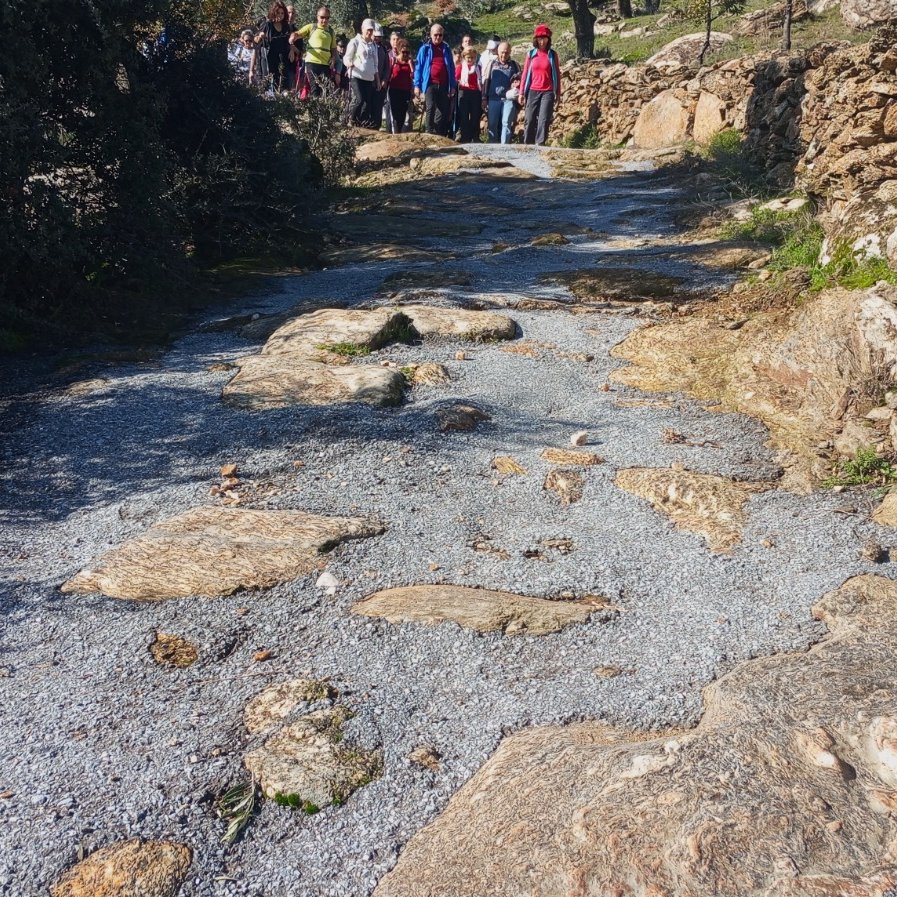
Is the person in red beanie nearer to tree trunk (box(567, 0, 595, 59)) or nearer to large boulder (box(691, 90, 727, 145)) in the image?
large boulder (box(691, 90, 727, 145))

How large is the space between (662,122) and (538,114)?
2.64m

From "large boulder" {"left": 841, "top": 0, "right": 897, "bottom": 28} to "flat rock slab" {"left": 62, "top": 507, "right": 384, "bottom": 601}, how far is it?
47.5 feet

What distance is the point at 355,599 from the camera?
138 inches

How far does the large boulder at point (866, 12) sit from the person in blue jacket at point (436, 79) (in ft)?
24.3

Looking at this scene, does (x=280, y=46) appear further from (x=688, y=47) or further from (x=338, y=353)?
(x=338, y=353)

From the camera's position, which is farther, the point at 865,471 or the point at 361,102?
the point at 361,102

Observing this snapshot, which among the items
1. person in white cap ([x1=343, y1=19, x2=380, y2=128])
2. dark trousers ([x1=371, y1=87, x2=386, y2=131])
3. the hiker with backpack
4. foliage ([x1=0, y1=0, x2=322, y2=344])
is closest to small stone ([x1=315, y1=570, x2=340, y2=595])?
foliage ([x1=0, y1=0, x2=322, y2=344])

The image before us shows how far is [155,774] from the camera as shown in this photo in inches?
103

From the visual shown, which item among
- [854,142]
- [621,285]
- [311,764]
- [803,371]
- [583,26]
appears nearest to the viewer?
[311,764]

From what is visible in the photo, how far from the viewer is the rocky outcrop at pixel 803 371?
15.3 ft

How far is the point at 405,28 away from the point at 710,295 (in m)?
29.8

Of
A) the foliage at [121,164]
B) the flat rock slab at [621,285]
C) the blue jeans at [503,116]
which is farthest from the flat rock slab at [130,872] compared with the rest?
the blue jeans at [503,116]

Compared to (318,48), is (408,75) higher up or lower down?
lower down

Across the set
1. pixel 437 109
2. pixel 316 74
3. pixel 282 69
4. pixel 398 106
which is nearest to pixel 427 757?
pixel 282 69
